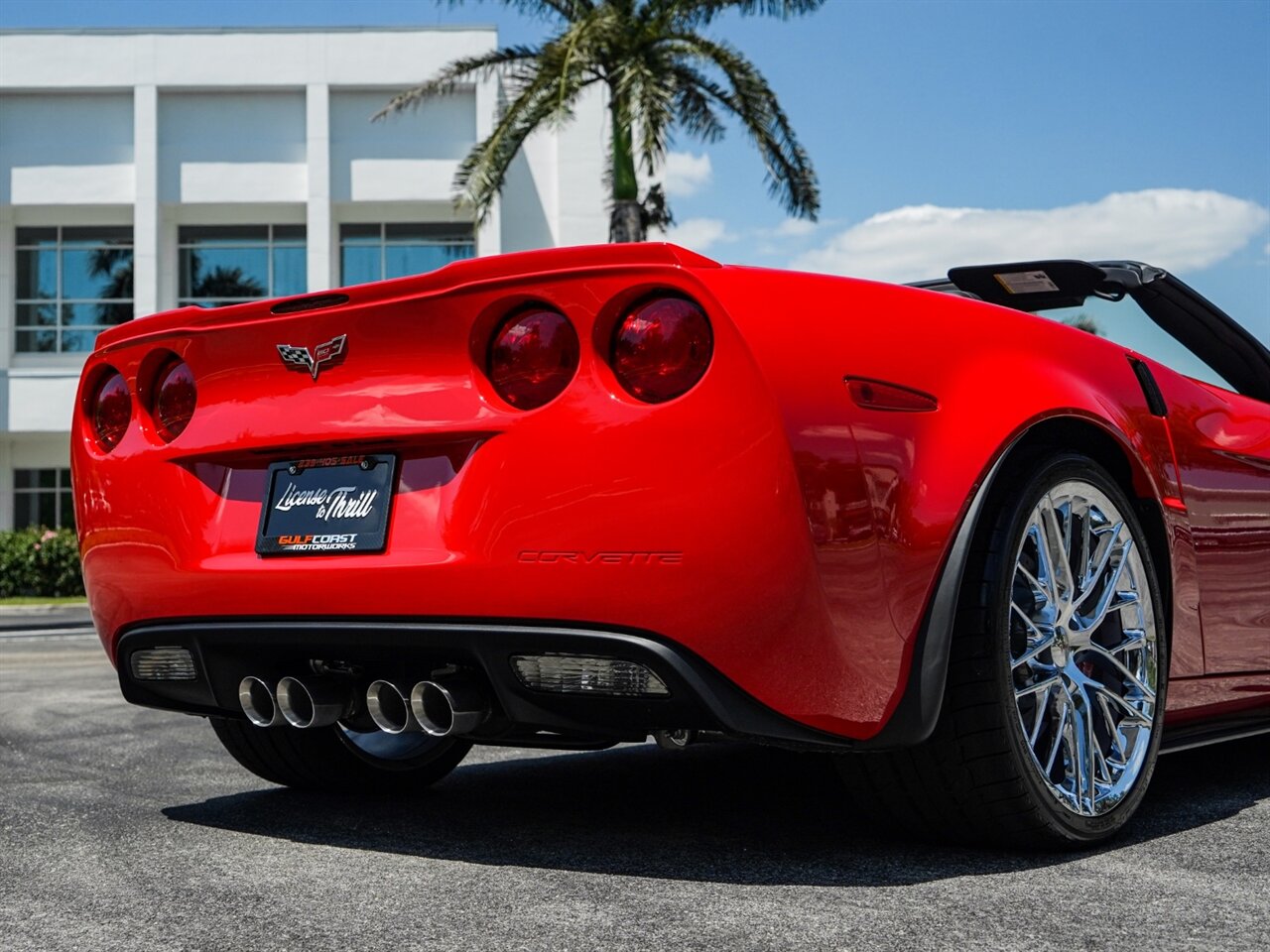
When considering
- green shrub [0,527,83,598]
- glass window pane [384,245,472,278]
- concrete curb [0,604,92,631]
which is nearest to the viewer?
concrete curb [0,604,92,631]

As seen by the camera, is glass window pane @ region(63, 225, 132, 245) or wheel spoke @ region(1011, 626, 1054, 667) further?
glass window pane @ region(63, 225, 132, 245)

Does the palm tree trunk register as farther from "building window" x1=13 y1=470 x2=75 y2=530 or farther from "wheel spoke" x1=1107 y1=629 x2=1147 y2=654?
"wheel spoke" x1=1107 y1=629 x2=1147 y2=654

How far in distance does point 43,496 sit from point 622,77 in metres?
18.4

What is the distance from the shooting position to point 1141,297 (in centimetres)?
394

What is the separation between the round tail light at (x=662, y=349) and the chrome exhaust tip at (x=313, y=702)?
0.92 metres

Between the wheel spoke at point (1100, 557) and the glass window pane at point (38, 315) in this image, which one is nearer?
the wheel spoke at point (1100, 557)

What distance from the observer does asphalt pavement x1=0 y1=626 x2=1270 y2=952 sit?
2471 millimetres

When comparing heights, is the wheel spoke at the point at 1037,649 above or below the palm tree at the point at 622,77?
below

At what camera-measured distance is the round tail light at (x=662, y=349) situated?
8.89 ft

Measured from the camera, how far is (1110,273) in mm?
3834

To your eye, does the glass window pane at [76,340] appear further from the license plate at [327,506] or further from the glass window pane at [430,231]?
the license plate at [327,506]

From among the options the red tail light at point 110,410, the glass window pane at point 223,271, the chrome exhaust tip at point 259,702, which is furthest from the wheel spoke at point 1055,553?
the glass window pane at point 223,271

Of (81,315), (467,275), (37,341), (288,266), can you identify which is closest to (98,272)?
(81,315)

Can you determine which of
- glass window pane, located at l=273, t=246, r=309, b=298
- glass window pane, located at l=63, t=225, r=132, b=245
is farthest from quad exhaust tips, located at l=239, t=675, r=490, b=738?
glass window pane, located at l=63, t=225, r=132, b=245
